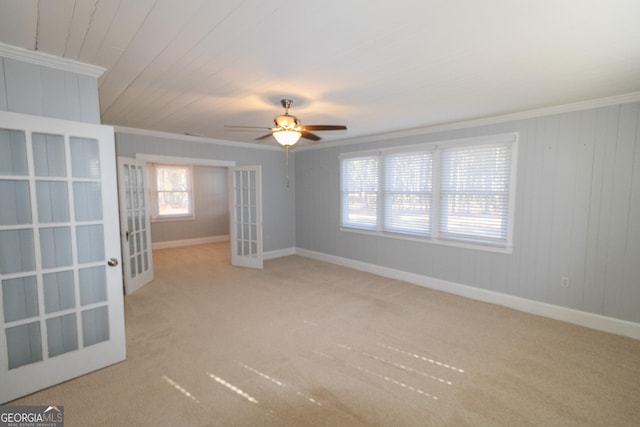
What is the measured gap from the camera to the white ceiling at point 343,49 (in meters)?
1.62

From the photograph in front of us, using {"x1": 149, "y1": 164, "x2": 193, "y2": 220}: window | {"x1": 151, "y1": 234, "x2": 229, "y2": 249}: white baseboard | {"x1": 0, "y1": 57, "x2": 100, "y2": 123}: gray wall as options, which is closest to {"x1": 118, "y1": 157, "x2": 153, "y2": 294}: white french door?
{"x1": 0, "y1": 57, "x2": 100, "y2": 123}: gray wall

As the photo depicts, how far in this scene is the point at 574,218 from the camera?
3373 mm

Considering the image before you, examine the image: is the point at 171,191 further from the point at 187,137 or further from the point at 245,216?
the point at 245,216

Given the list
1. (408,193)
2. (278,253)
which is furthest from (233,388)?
(278,253)

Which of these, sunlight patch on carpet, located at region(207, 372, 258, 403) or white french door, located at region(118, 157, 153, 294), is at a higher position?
white french door, located at region(118, 157, 153, 294)

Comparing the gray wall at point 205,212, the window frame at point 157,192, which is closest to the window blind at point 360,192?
the gray wall at point 205,212

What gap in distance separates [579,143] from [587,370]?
2.43 meters

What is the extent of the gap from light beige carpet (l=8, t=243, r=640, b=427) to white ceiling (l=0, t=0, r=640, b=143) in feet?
8.48

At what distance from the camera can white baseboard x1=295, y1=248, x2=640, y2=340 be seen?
315 cm

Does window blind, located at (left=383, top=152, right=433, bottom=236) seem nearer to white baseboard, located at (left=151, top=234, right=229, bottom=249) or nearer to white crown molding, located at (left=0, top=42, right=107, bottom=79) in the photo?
white crown molding, located at (left=0, top=42, right=107, bottom=79)

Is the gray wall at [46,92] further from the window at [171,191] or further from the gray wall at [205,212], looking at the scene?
the gray wall at [205,212]

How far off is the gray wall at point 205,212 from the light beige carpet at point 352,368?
4.14 metres

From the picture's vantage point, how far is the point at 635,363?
8.55ft

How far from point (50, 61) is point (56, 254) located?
149 centimetres
